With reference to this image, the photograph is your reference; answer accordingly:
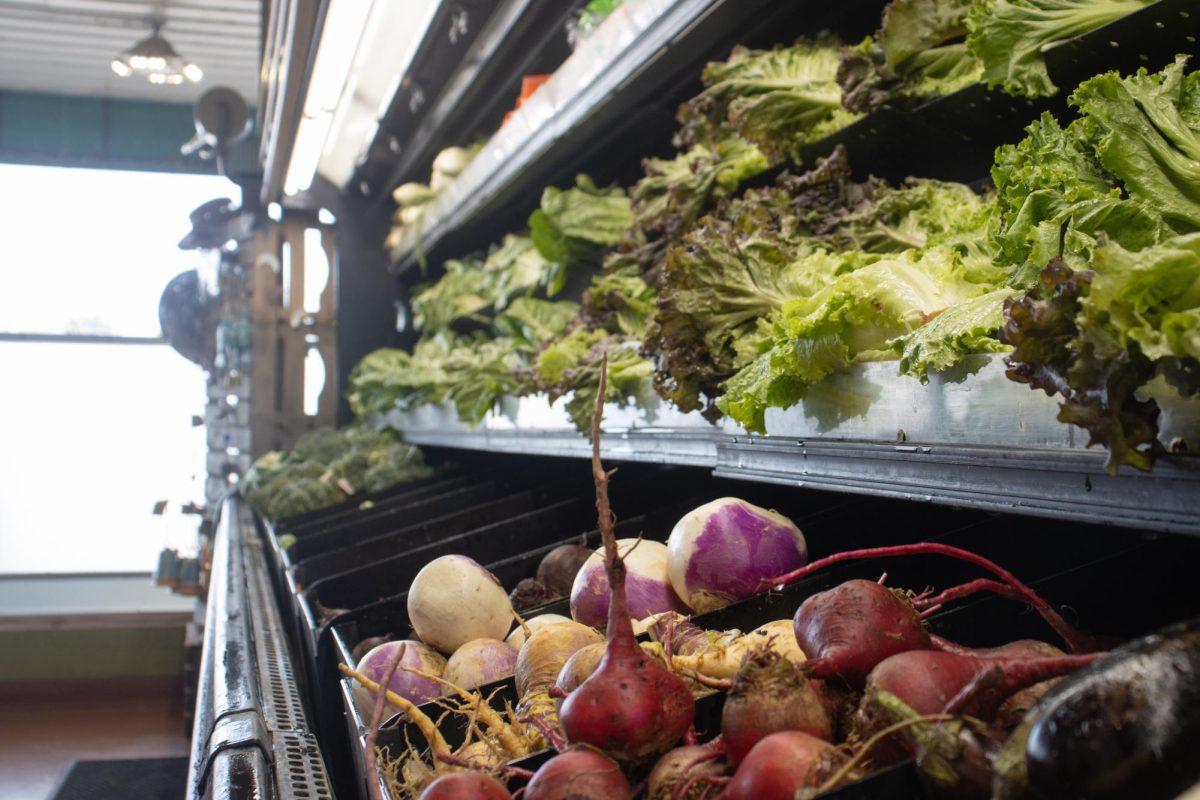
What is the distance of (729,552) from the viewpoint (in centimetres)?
164

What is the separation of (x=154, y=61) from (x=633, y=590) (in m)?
7.37

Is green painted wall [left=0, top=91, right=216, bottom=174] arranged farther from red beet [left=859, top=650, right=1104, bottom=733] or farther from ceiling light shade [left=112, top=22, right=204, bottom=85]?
red beet [left=859, top=650, right=1104, bottom=733]

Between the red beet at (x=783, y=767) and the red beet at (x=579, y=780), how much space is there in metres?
0.12

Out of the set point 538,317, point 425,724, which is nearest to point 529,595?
point 425,724

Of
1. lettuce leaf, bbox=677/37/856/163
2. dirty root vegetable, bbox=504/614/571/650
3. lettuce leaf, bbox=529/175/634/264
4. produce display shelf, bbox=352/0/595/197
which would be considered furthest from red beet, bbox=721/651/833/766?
produce display shelf, bbox=352/0/595/197

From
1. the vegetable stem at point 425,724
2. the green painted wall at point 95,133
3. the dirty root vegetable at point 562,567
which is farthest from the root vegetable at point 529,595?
the green painted wall at point 95,133

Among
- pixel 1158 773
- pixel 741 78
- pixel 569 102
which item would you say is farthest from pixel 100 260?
pixel 1158 773

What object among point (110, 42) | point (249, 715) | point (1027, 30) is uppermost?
point (110, 42)

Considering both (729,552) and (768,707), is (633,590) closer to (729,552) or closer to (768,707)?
(729,552)

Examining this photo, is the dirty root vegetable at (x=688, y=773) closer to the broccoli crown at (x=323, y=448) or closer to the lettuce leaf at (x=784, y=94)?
the lettuce leaf at (x=784, y=94)

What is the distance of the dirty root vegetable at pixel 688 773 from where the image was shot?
1.06 metres

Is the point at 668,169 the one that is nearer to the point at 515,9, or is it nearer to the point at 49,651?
the point at 515,9

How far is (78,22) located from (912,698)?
9.18 metres

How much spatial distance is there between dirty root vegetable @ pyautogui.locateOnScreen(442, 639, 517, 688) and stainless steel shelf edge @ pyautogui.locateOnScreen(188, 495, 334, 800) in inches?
10.0
